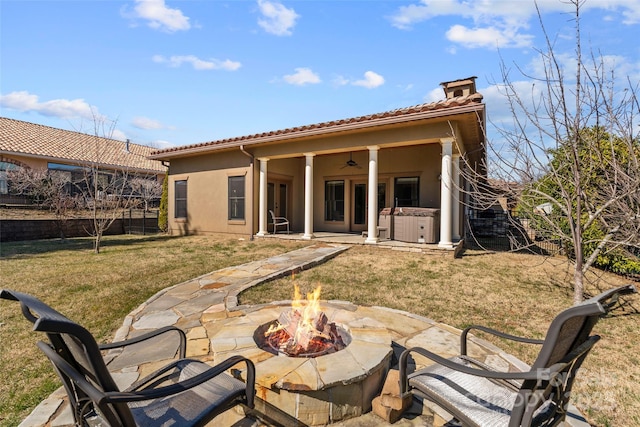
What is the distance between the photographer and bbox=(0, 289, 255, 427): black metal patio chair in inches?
45.1

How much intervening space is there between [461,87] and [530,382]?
11.4 m

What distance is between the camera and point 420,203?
10.2 metres

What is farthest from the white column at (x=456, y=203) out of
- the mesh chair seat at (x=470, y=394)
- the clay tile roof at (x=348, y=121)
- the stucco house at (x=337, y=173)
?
the mesh chair seat at (x=470, y=394)

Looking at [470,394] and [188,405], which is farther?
[470,394]

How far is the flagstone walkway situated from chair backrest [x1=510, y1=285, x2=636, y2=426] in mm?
759

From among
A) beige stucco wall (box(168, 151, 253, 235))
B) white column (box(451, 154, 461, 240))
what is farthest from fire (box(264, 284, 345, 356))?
beige stucco wall (box(168, 151, 253, 235))

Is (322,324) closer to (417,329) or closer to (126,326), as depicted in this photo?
(417,329)

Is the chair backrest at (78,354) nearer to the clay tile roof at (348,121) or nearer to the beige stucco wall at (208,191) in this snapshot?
the clay tile roof at (348,121)

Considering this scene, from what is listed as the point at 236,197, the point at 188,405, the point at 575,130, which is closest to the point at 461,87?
the point at 575,130

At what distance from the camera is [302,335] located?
2.53 meters

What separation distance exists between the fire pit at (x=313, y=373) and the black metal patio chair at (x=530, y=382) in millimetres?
302

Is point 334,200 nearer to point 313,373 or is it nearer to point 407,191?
point 407,191

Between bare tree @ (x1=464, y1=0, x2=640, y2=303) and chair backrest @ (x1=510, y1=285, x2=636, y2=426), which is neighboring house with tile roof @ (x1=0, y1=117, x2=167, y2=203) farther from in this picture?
chair backrest @ (x1=510, y1=285, x2=636, y2=426)

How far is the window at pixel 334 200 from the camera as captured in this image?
473 inches
